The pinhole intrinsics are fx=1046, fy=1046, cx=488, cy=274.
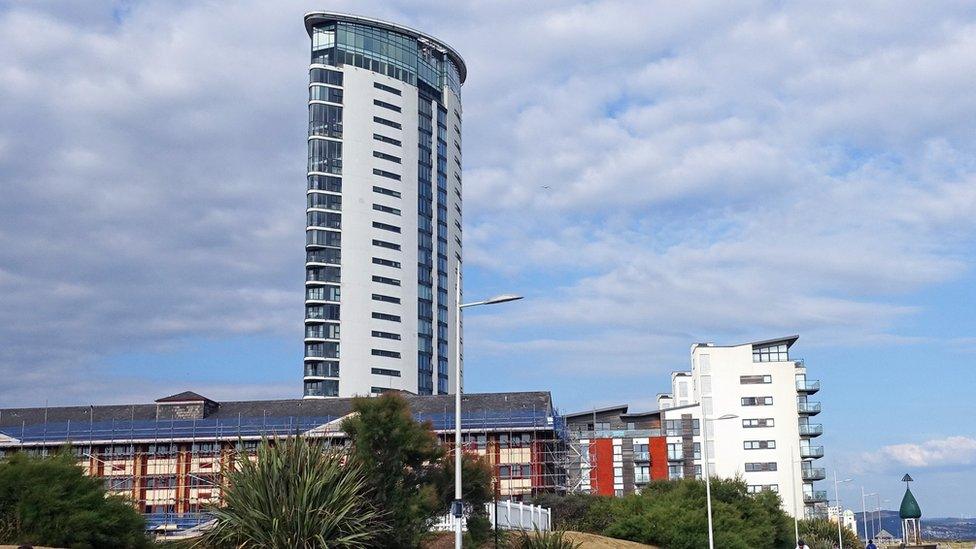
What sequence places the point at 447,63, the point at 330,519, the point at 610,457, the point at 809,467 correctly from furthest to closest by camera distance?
the point at 447,63 < the point at 809,467 < the point at 610,457 < the point at 330,519

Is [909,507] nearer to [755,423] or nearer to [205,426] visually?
[755,423]

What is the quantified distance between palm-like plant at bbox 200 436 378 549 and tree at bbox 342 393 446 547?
8.96 feet

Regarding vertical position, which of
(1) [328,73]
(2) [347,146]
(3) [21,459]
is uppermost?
(1) [328,73]

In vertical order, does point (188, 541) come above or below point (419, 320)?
below

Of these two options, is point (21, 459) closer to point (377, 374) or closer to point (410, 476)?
point (410, 476)

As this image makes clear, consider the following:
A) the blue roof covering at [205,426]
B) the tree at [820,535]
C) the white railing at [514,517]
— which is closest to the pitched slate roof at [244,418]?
the blue roof covering at [205,426]

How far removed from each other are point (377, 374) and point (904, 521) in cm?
5745

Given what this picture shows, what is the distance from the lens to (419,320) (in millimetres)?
123812

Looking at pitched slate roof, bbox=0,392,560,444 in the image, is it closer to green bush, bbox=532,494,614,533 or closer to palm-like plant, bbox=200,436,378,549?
green bush, bbox=532,494,614,533

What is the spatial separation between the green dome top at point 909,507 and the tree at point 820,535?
12692 mm

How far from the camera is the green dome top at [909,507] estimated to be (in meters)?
99.8

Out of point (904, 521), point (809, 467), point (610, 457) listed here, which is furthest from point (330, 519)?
point (904, 521)

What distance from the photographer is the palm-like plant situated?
2559 centimetres

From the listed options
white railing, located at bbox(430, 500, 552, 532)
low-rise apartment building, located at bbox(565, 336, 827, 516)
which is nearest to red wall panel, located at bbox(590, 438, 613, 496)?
low-rise apartment building, located at bbox(565, 336, 827, 516)
